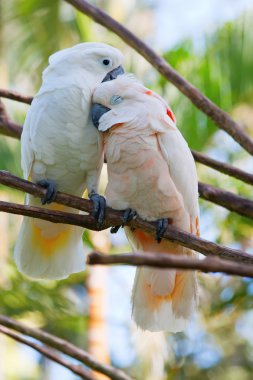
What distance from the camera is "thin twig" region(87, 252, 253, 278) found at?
1643mm

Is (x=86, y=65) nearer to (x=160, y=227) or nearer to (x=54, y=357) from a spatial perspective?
(x=160, y=227)

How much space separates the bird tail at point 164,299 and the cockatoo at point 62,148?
1.34 ft

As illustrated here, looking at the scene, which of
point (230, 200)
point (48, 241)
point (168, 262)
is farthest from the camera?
point (48, 241)

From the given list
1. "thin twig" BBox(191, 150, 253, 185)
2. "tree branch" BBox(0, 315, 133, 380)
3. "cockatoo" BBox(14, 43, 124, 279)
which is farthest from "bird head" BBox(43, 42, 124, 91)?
"tree branch" BBox(0, 315, 133, 380)

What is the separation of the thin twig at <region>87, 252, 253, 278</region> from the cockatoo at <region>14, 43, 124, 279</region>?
1.48m

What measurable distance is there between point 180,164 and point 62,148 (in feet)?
1.90

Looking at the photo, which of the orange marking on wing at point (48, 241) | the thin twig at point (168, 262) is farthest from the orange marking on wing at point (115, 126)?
the thin twig at point (168, 262)

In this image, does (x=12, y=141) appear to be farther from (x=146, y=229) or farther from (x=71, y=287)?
(x=146, y=229)

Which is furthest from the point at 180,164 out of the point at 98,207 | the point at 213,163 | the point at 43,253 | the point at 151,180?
the point at 43,253

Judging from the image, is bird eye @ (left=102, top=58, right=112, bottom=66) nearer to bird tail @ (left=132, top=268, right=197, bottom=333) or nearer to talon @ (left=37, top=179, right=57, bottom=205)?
talon @ (left=37, top=179, right=57, bottom=205)

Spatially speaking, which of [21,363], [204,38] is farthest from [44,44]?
[21,363]

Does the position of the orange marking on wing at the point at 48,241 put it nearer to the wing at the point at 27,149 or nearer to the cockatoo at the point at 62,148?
the cockatoo at the point at 62,148

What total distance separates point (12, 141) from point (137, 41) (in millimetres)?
2803

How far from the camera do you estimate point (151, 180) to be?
3.20m
